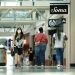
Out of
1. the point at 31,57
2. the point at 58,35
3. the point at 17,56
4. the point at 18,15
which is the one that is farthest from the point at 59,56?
the point at 18,15

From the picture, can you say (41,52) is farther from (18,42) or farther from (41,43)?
(18,42)

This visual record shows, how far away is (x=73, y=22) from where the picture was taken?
1908 cm

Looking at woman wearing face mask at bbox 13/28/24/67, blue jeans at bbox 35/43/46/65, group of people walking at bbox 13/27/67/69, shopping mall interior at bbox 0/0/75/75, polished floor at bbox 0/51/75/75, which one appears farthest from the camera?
blue jeans at bbox 35/43/46/65

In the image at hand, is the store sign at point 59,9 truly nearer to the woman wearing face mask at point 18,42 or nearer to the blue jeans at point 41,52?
the blue jeans at point 41,52

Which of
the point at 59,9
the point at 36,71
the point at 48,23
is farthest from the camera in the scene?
the point at 48,23

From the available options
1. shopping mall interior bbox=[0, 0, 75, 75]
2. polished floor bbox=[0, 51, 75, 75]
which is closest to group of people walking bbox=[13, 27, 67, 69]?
shopping mall interior bbox=[0, 0, 75, 75]

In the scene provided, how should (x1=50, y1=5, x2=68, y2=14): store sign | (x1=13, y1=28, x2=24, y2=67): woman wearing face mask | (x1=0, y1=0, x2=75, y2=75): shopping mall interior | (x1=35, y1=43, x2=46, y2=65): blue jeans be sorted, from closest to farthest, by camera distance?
(x1=0, y1=0, x2=75, y2=75): shopping mall interior, (x1=13, y1=28, x2=24, y2=67): woman wearing face mask, (x1=35, y1=43, x2=46, y2=65): blue jeans, (x1=50, y1=5, x2=68, y2=14): store sign

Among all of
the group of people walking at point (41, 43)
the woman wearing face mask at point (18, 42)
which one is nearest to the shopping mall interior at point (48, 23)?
the group of people walking at point (41, 43)

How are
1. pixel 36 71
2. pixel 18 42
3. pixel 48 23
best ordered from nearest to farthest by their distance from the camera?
1. pixel 36 71
2. pixel 18 42
3. pixel 48 23

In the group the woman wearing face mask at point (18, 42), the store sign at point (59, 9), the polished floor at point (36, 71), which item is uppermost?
the store sign at point (59, 9)

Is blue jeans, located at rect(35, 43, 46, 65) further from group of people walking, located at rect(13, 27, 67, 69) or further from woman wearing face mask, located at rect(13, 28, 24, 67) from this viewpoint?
woman wearing face mask, located at rect(13, 28, 24, 67)

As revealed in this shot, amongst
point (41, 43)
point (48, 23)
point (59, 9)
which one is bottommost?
point (41, 43)

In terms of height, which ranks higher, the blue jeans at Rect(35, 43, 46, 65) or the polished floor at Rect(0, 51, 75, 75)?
the blue jeans at Rect(35, 43, 46, 65)

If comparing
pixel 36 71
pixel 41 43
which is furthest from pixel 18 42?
pixel 36 71
